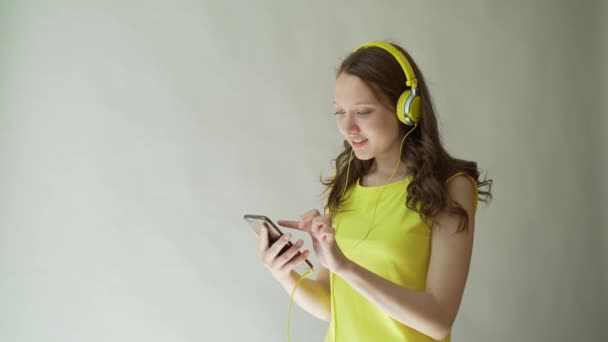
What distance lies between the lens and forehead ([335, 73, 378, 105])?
3.97 ft

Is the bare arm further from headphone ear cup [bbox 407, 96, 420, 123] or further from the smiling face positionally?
headphone ear cup [bbox 407, 96, 420, 123]

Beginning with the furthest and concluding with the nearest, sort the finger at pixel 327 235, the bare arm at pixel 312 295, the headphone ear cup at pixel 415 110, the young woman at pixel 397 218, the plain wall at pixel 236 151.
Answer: the plain wall at pixel 236 151 < the bare arm at pixel 312 295 < the headphone ear cup at pixel 415 110 < the young woman at pixel 397 218 < the finger at pixel 327 235

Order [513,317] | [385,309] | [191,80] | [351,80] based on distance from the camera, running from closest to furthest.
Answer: [385,309] < [351,80] < [191,80] < [513,317]

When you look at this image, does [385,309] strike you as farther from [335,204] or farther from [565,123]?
[565,123]

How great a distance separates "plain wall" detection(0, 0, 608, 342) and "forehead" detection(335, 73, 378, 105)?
671 mm

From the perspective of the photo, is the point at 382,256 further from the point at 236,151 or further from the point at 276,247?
the point at 236,151

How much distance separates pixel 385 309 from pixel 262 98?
3.50 feet

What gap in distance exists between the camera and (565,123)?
2197mm

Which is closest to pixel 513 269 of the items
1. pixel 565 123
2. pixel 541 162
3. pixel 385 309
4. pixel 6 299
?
pixel 541 162

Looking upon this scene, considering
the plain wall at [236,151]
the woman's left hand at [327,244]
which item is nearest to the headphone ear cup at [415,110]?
the woman's left hand at [327,244]

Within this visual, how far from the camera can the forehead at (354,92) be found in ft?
3.97

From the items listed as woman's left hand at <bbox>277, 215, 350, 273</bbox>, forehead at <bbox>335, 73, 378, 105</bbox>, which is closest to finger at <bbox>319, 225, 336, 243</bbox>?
woman's left hand at <bbox>277, 215, 350, 273</bbox>

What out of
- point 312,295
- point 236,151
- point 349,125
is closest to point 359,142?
point 349,125

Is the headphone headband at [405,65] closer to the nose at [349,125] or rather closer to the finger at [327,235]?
the nose at [349,125]
